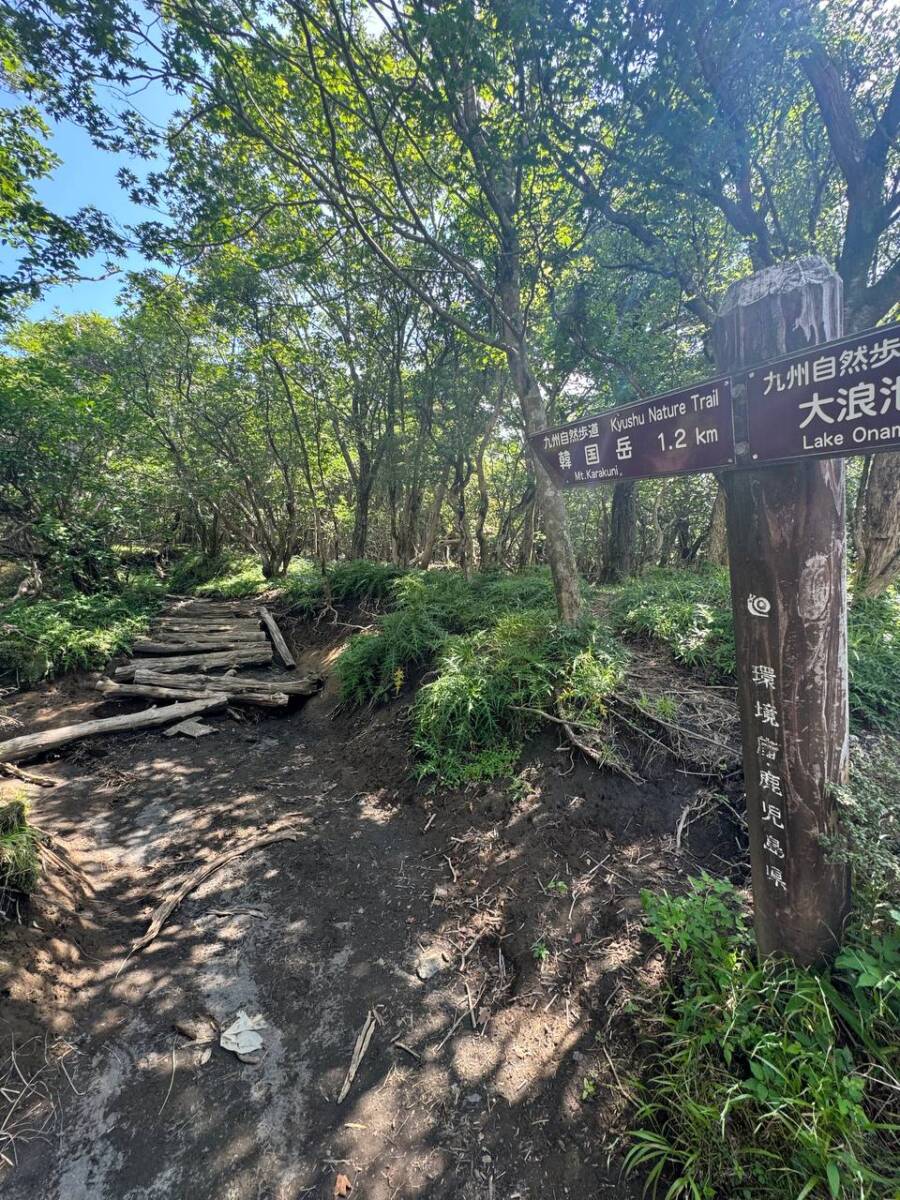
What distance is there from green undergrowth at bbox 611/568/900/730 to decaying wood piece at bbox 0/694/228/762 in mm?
6076

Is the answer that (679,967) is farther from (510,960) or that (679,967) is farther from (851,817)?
(851,817)

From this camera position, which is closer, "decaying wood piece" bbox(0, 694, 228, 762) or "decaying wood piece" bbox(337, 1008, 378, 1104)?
"decaying wood piece" bbox(337, 1008, 378, 1104)

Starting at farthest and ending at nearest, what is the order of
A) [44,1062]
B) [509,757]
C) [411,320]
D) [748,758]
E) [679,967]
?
[411,320] → [509,757] → [679,967] → [44,1062] → [748,758]

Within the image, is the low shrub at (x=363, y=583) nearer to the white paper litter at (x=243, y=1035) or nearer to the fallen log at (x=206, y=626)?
the fallen log at (x=206, y=626)

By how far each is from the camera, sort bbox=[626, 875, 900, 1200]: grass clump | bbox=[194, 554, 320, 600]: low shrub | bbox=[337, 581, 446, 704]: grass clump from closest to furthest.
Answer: bbox=[626, 875, 900, 1200]: grass clump → bbox=[337, 581, 446, 704]: grass clump → bbox=[194, 554, 320, 600]: low shrub

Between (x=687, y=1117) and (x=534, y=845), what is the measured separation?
164 centimetres

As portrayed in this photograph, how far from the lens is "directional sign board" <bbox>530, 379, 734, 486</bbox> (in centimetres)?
181

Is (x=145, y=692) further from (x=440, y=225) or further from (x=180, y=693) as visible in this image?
(x=440, y=225)

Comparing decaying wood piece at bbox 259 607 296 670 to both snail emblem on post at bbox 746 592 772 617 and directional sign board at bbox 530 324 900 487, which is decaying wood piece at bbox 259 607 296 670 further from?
snail emblem on post at bbox 746 592 772 617

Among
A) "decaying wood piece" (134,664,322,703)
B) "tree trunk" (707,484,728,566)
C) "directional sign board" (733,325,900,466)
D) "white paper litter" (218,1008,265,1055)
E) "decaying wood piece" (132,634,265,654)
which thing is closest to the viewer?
"directional sign board" (733,325,900,466)

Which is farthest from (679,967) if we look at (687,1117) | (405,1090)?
(405,1090)

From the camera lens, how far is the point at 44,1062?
223 centimetres

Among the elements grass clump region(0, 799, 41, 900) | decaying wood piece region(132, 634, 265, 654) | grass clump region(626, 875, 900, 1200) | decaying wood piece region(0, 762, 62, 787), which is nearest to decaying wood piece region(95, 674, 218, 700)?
decaying wood piece region(132, 634, 265, 654)

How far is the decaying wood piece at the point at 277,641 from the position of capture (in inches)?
349
